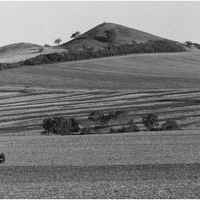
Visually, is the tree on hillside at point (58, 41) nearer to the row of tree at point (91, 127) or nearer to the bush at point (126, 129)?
the row of tree at point (91, 127)

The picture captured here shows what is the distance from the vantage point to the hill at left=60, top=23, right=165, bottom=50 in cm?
14662

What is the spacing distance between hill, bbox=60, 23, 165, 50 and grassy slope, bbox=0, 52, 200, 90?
87.6ft

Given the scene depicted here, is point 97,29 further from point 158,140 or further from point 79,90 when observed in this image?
point 158,140

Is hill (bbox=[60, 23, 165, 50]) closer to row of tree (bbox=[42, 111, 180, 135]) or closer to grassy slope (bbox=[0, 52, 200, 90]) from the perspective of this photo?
grassy slope (bbox=[0, 52, 200, 90])

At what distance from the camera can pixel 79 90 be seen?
8012 cm

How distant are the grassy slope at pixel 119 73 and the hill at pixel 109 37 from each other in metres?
26.7

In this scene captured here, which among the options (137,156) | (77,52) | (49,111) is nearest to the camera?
(137,156)

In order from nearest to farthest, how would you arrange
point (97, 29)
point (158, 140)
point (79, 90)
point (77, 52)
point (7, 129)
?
point (158, 140) < point (7, 129) < point (79, 90) < point (77, 52) < point (97, 29)

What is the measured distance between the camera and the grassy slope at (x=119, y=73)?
8625cm

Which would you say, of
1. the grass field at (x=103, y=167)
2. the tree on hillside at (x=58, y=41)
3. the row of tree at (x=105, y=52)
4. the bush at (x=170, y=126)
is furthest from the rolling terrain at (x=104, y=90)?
the tree on hillside at (x=58, y=41)

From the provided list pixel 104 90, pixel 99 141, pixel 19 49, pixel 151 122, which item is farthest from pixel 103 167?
pixel 19 49

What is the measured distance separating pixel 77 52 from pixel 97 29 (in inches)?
1856

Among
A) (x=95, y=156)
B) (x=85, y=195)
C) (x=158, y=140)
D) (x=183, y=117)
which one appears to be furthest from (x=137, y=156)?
(x=183, y=117)

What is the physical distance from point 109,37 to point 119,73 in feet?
176
